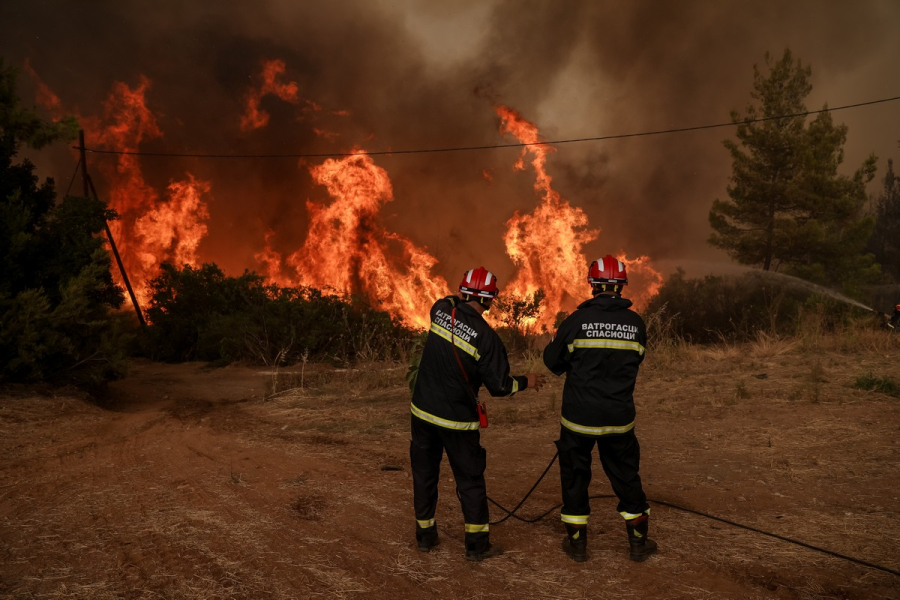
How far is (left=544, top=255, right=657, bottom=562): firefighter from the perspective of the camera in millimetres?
4438

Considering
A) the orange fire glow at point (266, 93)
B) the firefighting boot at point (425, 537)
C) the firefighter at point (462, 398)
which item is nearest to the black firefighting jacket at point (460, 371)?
the firefighter at point (462, 398)

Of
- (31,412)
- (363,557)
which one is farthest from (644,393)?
(31,412)

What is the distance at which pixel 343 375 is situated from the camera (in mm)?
13844

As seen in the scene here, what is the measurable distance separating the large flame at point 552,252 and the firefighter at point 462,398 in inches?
716

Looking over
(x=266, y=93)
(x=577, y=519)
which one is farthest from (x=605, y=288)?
(x=266, y=93)

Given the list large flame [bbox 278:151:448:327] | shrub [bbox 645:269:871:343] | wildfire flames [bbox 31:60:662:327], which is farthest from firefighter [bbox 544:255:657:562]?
large flame [bbox 278:151:448:327]

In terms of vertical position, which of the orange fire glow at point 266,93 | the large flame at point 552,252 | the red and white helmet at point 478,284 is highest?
the orange fire glow at point 266,93

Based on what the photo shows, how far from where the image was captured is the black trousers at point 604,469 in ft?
14.7

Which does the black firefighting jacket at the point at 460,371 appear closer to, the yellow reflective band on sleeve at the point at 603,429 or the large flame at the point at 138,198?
the yellow reflective band on sleeve at the point at 603,429

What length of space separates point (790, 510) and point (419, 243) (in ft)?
78.1

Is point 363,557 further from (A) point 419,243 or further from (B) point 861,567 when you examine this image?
(A) point 419,243

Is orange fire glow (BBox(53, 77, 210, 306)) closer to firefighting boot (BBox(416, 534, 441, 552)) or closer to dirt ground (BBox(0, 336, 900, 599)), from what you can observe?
dirt ground (BBox(0, 336, 900, 599))

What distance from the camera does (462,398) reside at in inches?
177

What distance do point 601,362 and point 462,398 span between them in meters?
1.00
